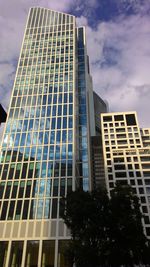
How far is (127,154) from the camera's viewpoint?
8994cm

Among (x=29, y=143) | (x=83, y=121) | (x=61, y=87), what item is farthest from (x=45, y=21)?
(x=29, y=143)

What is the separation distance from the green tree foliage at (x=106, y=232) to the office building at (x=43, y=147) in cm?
3281

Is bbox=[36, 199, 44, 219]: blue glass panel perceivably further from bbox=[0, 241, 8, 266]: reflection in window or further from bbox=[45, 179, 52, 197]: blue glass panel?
bbox=[0, 241, 8, 266]: reflection in window

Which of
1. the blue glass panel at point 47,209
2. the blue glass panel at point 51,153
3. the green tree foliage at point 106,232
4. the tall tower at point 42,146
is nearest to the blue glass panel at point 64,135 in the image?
the tall tower at point 42,146

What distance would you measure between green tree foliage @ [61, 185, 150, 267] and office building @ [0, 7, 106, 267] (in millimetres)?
32806

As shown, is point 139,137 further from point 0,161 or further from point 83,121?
point 0,161

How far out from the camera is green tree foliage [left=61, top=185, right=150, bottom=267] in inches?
848

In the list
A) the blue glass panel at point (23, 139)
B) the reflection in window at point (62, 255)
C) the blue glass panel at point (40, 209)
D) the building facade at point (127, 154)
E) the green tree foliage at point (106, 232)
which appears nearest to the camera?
the green tree foliage at point (106, 232)

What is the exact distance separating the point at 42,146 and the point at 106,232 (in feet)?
166

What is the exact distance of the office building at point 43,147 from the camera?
A: 174 feet

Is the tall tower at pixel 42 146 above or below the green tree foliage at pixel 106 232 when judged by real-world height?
above

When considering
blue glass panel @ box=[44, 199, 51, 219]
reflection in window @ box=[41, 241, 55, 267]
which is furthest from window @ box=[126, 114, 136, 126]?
reflection in window @ box=[41, 241, 55, 267]

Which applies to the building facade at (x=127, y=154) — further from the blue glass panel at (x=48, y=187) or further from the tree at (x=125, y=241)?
the tree at (x=125, y=241)

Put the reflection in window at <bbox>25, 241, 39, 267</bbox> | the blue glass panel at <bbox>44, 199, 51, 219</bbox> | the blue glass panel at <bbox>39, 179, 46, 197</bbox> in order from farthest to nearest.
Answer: the blue glass panel at <bbox>39, 179, 46, 197</bbox> < the blue glass panel at <bbox>44, 199, 51, 219</bbox> < the reflection in window at <bbox>25, 241, 39, 267</bbox>
